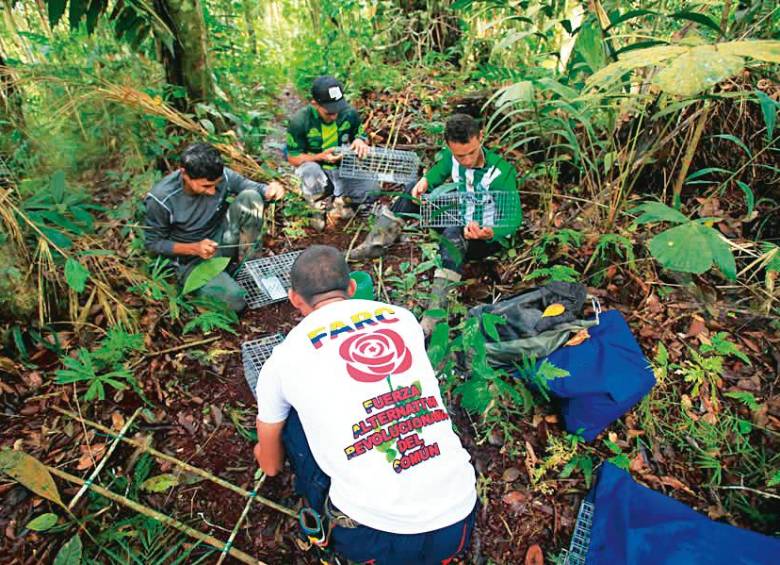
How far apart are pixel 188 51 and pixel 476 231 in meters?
2.81

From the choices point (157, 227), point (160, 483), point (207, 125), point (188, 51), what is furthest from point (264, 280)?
point (188, 51)

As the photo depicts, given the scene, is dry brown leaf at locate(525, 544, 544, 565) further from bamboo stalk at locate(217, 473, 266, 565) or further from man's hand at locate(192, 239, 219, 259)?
man's hand at locate(192, 239, 219, 259)

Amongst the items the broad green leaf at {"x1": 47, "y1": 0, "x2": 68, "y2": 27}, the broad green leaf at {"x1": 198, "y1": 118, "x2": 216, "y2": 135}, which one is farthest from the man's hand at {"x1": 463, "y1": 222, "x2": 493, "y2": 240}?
the broad green leaf at {"x1": 47, "y1": 0, "x2": 68, "y2": 27}

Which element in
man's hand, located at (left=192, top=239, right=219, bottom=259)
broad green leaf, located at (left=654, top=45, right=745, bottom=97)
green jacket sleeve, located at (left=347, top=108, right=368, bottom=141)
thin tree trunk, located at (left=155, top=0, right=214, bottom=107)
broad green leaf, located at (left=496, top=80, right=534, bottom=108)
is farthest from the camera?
green jacket sleeve, located at (left=347, top=108, right=368, bottom=141)

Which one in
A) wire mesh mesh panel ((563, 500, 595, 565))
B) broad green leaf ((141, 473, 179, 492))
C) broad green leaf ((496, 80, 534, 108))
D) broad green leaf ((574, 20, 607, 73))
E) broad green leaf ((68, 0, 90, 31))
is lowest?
wire mesh mesh panel ((563, 500, 595, 565))

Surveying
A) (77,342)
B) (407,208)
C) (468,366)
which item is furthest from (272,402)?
(407,208)

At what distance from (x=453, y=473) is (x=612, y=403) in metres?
1.06

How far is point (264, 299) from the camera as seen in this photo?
3.27 metres

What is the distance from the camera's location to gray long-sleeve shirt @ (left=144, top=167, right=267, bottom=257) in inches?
124

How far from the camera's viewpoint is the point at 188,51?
3932mm

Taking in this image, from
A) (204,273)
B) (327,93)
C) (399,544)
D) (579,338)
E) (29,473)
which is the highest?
(327,93)

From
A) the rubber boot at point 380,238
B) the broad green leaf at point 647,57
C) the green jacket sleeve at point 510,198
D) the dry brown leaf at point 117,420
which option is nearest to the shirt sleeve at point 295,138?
the rubber boot at point 380,238

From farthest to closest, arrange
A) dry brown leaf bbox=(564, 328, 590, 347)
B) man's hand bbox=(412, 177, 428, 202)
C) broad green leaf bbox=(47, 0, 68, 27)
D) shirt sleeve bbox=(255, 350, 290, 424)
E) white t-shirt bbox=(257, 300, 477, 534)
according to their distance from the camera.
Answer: man's hand bbox=(412, 177, 428, 202), broad green leaf bbox=(47, 0, 68, 27), dry brown leaf bbox=(564, 328, 590, 347), shirt sleeve bbox=(255, 350, 290, 424), white t-shirt bbox=(257, 300, 477, 534)

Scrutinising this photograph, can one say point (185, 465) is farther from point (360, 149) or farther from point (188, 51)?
point (188, 51)
